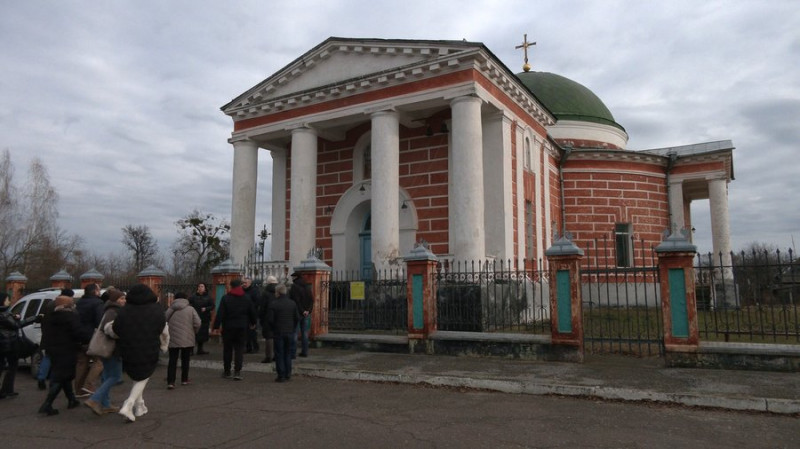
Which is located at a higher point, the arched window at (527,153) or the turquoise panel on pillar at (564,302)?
the arched window at (527,153)

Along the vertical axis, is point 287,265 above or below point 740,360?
above

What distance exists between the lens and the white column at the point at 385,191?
52.0 ft

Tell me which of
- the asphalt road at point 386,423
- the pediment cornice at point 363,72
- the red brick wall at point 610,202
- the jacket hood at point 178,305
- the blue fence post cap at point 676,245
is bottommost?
the asphalt road at point 386,423

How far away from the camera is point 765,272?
9.50m

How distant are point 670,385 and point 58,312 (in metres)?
8.27

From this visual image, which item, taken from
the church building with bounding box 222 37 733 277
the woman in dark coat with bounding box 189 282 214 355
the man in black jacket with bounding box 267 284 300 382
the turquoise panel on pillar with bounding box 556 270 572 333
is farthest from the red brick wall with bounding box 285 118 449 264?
the man in black jacket with bounding box 267 284 300 382

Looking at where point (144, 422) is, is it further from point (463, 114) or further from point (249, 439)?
point (463, 114)

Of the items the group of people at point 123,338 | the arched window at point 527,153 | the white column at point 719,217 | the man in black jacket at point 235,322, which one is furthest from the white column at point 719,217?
the man in black jacket at point 235,322

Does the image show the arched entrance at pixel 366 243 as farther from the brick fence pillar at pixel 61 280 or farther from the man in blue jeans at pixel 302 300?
the brick fence pillar at pixel 61 280

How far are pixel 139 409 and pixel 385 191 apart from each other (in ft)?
33.4

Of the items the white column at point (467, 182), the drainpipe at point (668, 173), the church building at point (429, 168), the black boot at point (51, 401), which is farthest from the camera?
the drainpipe at point (668, 173)

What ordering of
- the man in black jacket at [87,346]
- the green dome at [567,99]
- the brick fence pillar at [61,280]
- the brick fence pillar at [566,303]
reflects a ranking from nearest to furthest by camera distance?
1. the man in black jacket at [87,346]
2. the brick fence pillar at [566,303]
3. the brick fence pillar at [61,280]
4. the green dome at [567,99]

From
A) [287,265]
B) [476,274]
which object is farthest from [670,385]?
[287,265]

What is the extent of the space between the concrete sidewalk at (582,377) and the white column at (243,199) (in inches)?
314
